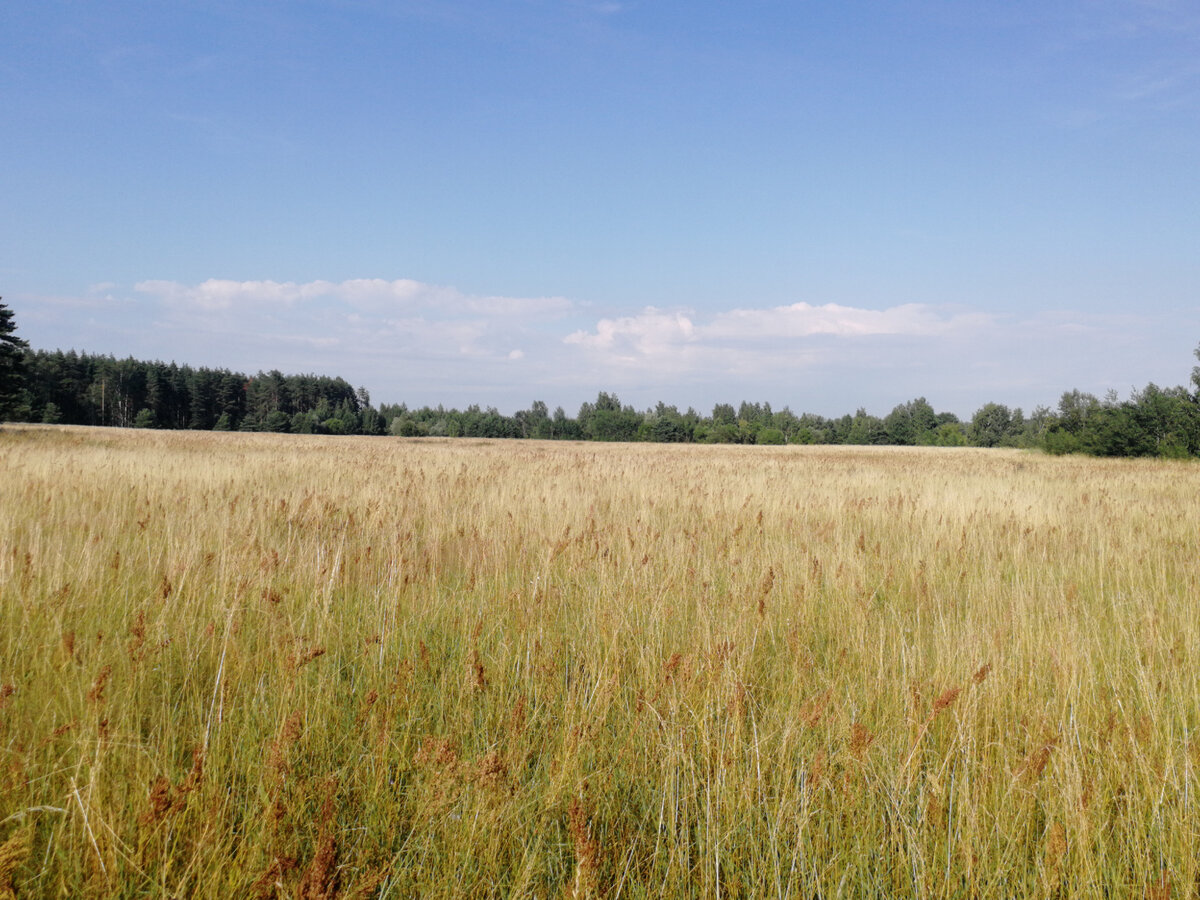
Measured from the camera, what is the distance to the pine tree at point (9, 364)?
32375 mm

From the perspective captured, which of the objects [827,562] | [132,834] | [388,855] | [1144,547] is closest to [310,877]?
[388,855]

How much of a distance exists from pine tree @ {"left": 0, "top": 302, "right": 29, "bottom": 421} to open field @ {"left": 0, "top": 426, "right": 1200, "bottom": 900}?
38941mm

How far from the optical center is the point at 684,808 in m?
1.86

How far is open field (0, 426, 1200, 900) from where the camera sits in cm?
165

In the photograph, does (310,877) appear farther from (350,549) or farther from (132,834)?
(350,549)

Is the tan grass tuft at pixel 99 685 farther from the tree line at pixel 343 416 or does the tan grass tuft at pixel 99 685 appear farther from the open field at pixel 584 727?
the tree line at pixel 343 416

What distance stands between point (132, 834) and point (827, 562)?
4.80m

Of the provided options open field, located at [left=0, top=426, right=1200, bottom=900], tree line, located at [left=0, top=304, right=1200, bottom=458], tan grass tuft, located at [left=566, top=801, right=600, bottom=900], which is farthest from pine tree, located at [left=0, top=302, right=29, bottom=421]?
tan grass tuft, located at [left=566, top=801, right=600, bottom=900]

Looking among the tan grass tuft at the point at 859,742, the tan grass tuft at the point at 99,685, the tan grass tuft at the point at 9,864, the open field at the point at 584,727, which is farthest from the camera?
the tan grass tuft at the point at 99,685

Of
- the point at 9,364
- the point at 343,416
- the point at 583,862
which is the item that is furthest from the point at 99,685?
the point at 343,416

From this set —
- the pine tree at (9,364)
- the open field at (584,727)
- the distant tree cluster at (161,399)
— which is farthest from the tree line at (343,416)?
the open field at (584,727)

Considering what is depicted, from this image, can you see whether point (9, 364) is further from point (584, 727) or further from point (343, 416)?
point (343, 416)

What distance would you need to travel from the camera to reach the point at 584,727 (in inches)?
87.7

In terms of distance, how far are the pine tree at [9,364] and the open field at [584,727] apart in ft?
128
